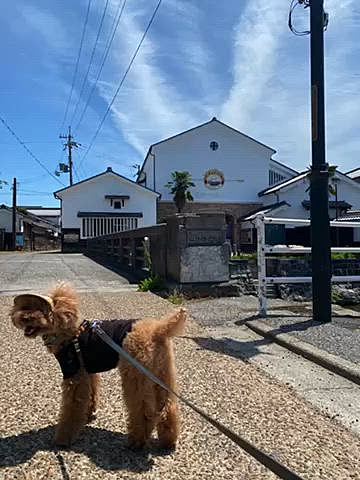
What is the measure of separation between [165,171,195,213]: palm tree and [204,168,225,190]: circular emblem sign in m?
1.99

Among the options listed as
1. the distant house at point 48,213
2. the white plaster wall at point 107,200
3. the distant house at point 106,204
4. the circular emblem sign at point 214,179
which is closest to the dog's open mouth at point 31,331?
the distant house at point 106,204

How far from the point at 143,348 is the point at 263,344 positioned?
323 centimetres

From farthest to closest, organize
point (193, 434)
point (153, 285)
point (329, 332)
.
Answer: point (153, 285), point (329, 332), point (193, 434)

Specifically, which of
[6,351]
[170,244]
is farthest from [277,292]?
[6,351]

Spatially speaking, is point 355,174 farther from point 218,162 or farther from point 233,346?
point 233,346

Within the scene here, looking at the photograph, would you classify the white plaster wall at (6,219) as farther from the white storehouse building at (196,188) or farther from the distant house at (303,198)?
the distant house at (303,198)

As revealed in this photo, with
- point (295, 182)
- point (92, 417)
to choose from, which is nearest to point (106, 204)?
point (295, 182)

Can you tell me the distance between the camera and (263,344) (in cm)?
593

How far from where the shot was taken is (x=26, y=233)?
5641cm

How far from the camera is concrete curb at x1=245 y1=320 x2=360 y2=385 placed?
4.61m

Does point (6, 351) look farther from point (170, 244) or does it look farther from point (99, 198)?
Result: point (99, 198)

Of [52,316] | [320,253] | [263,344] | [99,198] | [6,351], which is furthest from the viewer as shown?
[99,198]

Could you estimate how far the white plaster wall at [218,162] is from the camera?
42188 mm

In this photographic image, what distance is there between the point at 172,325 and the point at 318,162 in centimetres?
481
